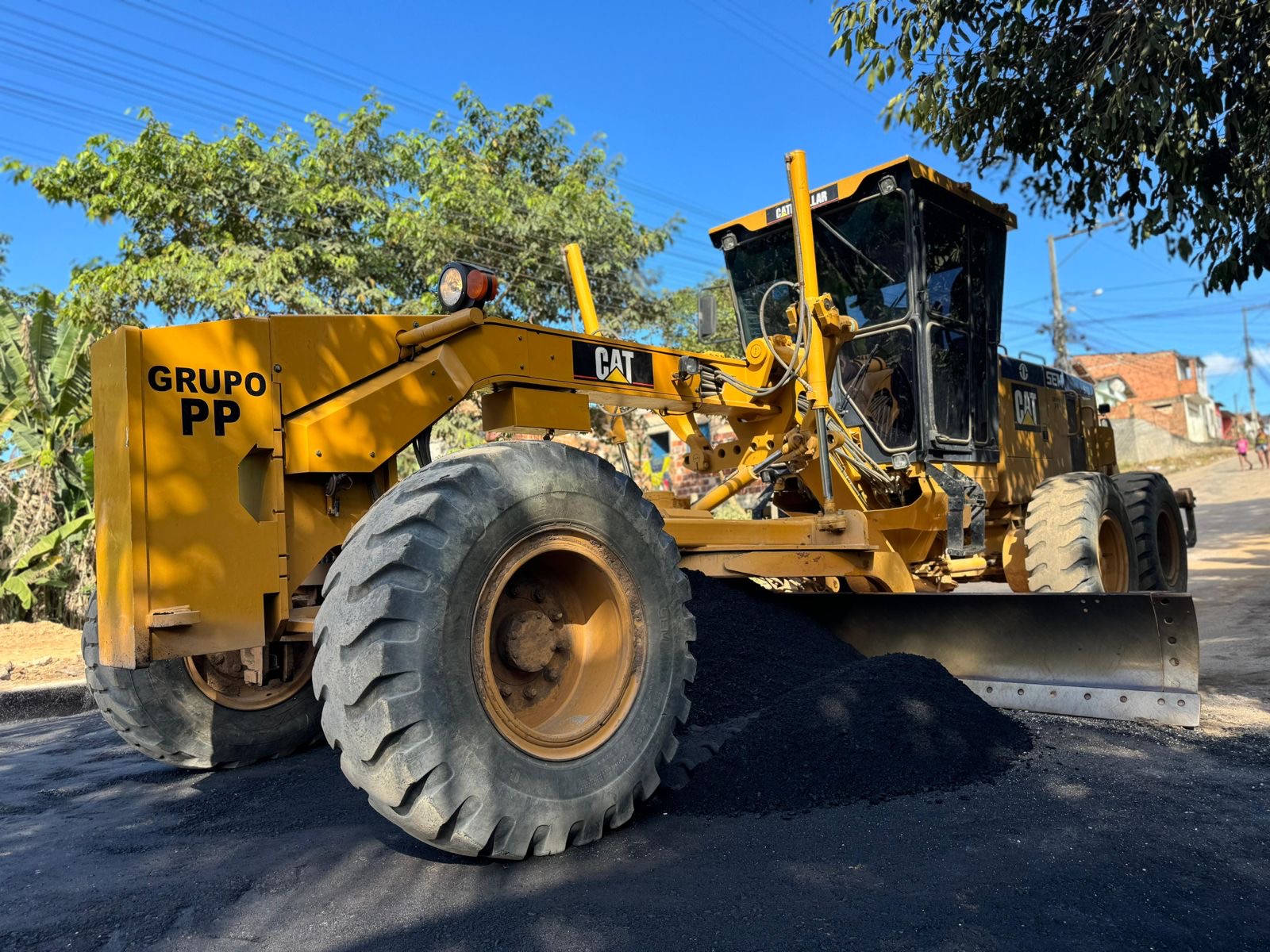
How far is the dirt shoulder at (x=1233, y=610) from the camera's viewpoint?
187 inches

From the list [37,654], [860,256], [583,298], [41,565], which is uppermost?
[860,256]

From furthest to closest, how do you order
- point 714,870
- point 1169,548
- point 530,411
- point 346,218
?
point 346,218 → point 1169,548 → point 530,411 → point 714,870

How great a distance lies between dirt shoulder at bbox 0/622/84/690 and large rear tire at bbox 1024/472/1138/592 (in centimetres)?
659

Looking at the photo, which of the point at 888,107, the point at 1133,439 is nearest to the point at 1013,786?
the point at 888,107

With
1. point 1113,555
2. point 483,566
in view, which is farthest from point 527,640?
point 1113,555

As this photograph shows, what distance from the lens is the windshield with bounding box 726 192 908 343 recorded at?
617 centimetres

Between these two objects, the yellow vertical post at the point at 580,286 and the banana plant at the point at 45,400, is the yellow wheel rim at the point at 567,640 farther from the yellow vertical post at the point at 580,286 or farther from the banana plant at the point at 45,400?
the banana plant at the point at 45,400

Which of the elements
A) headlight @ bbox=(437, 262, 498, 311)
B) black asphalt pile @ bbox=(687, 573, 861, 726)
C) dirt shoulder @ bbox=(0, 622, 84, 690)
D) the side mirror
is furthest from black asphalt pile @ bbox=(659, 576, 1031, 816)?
dirt shoulder @ bbox=(0, 622, 84, 690)

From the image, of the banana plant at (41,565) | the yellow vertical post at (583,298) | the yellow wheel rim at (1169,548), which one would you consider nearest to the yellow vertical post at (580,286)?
the yellow vertical post at (583,298)

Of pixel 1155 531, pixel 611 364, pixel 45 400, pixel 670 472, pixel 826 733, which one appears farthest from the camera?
pixel 670 472

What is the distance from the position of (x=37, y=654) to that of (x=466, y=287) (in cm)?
682

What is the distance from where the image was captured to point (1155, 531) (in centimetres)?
680

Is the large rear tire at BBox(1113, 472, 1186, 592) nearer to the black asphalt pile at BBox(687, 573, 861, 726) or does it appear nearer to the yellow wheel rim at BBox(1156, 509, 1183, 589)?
the yellow wheel rim at BBox(1156, 509, 1183, 589)

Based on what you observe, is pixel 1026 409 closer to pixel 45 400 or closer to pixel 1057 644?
pixel 1057 644
